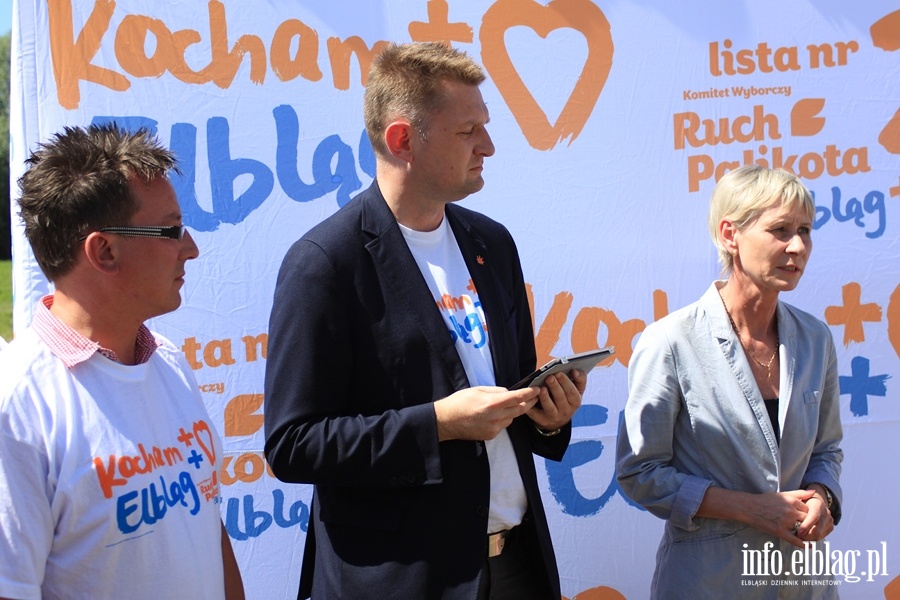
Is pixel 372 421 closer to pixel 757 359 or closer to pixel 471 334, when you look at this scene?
pixel 471 334

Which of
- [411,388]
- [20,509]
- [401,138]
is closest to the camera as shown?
[20,509]

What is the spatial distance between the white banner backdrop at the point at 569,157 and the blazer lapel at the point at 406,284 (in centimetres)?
89

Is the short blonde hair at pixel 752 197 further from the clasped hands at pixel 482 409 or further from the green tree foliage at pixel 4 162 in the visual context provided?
the green tree foliage at pixel 4 162

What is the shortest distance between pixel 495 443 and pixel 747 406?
70 cm

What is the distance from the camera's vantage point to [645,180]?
2.93 m

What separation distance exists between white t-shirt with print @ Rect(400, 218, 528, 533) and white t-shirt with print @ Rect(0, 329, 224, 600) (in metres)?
0.62

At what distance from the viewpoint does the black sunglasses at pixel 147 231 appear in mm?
1522

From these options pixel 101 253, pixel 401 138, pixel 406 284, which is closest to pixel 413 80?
pixel 401 138

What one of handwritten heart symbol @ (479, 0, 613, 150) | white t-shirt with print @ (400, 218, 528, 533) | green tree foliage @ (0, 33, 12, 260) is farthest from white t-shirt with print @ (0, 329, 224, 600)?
green tree foliage @ (0, 33, 12, 260)

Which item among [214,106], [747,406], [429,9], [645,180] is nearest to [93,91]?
[214,106]

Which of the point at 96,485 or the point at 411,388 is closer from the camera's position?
the point at 96,485

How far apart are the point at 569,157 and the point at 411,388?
1.30 metres

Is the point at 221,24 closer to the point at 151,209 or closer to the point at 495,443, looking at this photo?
the point at 151,209

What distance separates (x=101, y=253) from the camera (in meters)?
1.51
